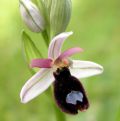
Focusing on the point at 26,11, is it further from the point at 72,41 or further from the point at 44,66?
the point at 72,41

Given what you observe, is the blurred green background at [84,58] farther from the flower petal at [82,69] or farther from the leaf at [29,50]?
the leaf at [29,50]

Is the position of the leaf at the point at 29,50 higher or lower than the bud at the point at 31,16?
lower

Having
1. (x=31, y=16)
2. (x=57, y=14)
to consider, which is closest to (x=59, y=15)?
(x=57, y=14)

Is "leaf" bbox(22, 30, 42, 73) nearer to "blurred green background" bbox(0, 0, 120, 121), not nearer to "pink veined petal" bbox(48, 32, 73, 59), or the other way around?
"pink veined petal" bbox(48, 32, 73, 59)

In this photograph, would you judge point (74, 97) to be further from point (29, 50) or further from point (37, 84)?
point (29, 50)

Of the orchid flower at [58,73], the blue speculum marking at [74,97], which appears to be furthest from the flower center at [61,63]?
the blue speculum marking at [74,97]
